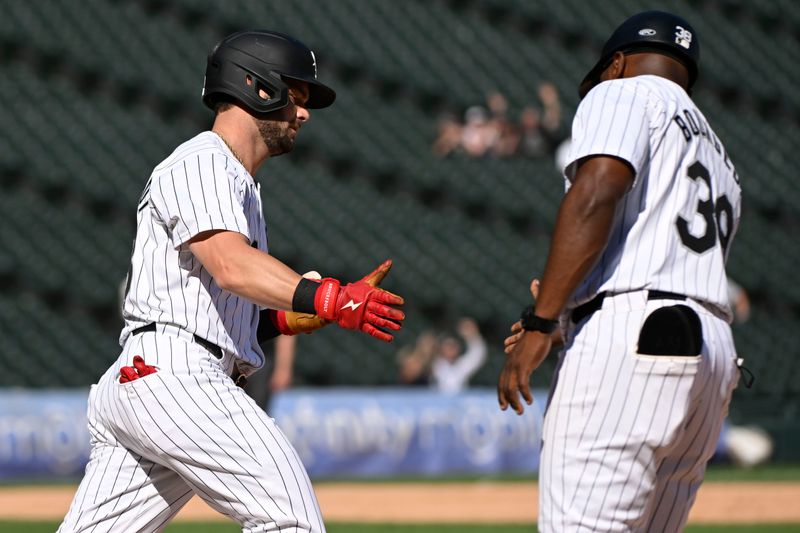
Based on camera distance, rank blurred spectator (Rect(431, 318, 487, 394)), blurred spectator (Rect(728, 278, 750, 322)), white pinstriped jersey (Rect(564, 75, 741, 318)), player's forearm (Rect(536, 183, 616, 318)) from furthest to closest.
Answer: blurred spectator (Rect(728, 278, 750, 322)), blurred spectator (Rect(431, 318, 487, 394)), white pinstriped jersey (Rect(564, 75, 741, 318)), player's forearm (Rect(536, 183, 616, 318))

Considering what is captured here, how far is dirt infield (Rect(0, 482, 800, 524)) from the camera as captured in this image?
7.44 m

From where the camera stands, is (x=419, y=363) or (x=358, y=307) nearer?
(x=358, y=307)

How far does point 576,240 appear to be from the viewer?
8.70 ft

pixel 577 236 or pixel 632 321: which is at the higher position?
pixel 577 236

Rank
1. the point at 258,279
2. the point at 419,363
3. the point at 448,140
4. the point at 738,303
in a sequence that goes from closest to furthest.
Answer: the point at 258,279 < the point at 419,363 < the point at 738,303 < the point at 448,140

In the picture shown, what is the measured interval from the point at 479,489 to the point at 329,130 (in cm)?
794

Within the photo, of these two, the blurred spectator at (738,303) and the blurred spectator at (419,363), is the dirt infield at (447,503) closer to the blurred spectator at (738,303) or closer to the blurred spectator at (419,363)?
the blurred spectator at (419,363)

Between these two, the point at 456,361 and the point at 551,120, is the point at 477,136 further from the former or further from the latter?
the point at 456,361

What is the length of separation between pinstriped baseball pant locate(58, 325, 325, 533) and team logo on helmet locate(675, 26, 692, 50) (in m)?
1.38

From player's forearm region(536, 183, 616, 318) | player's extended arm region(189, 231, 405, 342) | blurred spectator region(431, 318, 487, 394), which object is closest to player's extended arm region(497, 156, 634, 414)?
player's forearm region(536, 183, 616, 318)

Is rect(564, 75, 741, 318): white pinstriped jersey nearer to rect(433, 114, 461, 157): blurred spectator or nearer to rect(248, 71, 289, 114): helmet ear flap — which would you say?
rect(248, 71, 289, 114): helmet ear flap

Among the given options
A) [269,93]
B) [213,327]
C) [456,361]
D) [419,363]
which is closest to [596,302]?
[213,327]

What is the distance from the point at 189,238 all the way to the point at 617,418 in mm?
1093

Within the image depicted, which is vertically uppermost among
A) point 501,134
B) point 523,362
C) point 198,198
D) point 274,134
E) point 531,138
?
point 501,134
